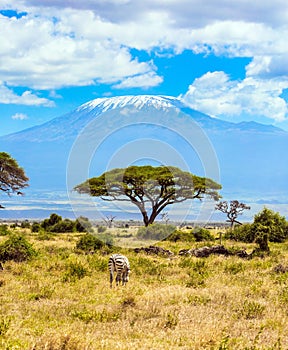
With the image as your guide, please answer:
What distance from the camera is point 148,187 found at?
148 feet

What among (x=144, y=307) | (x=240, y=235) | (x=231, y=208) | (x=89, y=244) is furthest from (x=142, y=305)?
(x=231, y=208)

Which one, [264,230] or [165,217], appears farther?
[165,217]

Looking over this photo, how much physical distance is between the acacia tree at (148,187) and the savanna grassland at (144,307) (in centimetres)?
2420

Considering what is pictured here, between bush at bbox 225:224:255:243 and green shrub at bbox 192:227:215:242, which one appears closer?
bush at bbox 225:224:255:243

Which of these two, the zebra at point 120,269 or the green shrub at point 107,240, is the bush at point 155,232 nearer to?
the green shrub at point 107,240

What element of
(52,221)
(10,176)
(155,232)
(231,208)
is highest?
(10,176)

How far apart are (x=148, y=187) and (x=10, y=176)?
40.7 feet

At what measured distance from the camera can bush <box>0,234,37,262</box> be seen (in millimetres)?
21391

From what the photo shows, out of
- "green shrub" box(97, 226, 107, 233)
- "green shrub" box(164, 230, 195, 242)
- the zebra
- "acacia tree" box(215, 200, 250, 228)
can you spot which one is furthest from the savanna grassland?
"acacia tree" box(215, 200, 250, 228)

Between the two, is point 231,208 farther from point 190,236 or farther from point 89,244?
point 89,244

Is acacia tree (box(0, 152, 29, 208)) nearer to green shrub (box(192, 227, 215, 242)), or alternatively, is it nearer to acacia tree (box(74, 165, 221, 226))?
acacia tree (box(74, 165, 221, 226))

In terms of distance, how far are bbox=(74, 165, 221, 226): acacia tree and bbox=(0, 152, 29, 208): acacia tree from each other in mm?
7788

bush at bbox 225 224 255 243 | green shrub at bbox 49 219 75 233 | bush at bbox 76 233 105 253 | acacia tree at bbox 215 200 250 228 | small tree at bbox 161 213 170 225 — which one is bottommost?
green shrub at bbox 49 219 75 233

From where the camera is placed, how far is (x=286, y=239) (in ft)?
118
